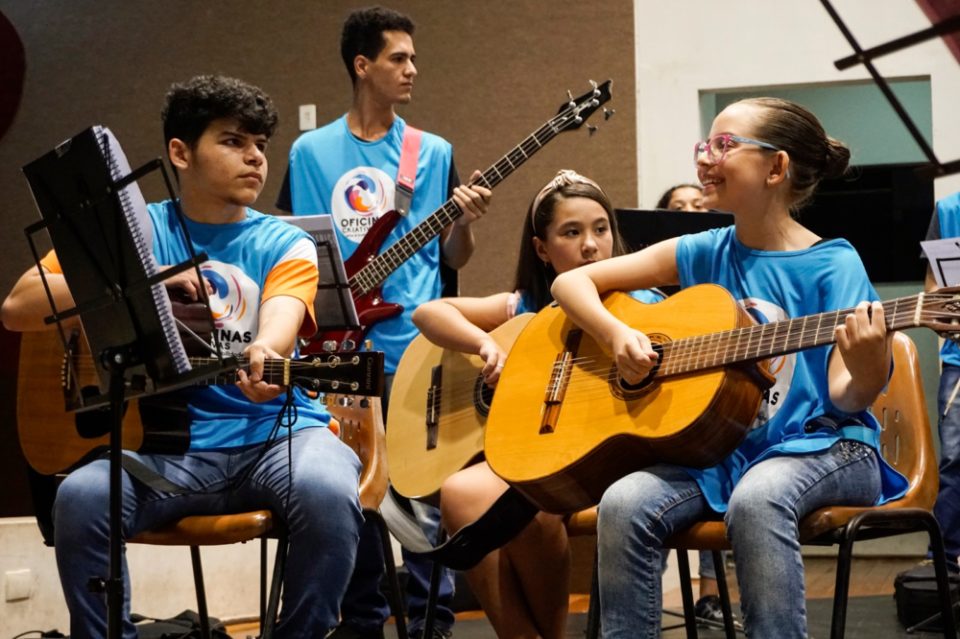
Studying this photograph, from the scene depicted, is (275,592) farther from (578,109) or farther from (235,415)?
(578,109)

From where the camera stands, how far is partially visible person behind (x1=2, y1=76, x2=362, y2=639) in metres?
2.63

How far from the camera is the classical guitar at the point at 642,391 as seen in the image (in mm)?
2348

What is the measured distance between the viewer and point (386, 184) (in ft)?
14.3

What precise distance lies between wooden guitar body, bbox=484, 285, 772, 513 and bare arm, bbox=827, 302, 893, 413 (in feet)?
0.66

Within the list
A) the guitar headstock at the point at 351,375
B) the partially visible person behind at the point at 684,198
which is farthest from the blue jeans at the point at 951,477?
the guitar headstock at the point at 351,375

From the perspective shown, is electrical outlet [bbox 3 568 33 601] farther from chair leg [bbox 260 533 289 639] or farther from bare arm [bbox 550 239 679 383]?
bare arm [bbox 550 239 679 383]

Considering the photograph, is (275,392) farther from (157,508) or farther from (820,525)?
(820,525)

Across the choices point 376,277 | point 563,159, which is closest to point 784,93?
point 563,159

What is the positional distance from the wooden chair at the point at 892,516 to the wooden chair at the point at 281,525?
0.49 meters

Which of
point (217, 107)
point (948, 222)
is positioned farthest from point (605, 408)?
point (948, 222)

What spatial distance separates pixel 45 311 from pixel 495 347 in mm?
1137

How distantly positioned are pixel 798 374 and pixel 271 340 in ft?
3.82

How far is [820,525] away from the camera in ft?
7.62

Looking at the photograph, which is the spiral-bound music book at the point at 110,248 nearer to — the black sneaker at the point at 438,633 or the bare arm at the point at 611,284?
the bare arm at the point at 611,284
